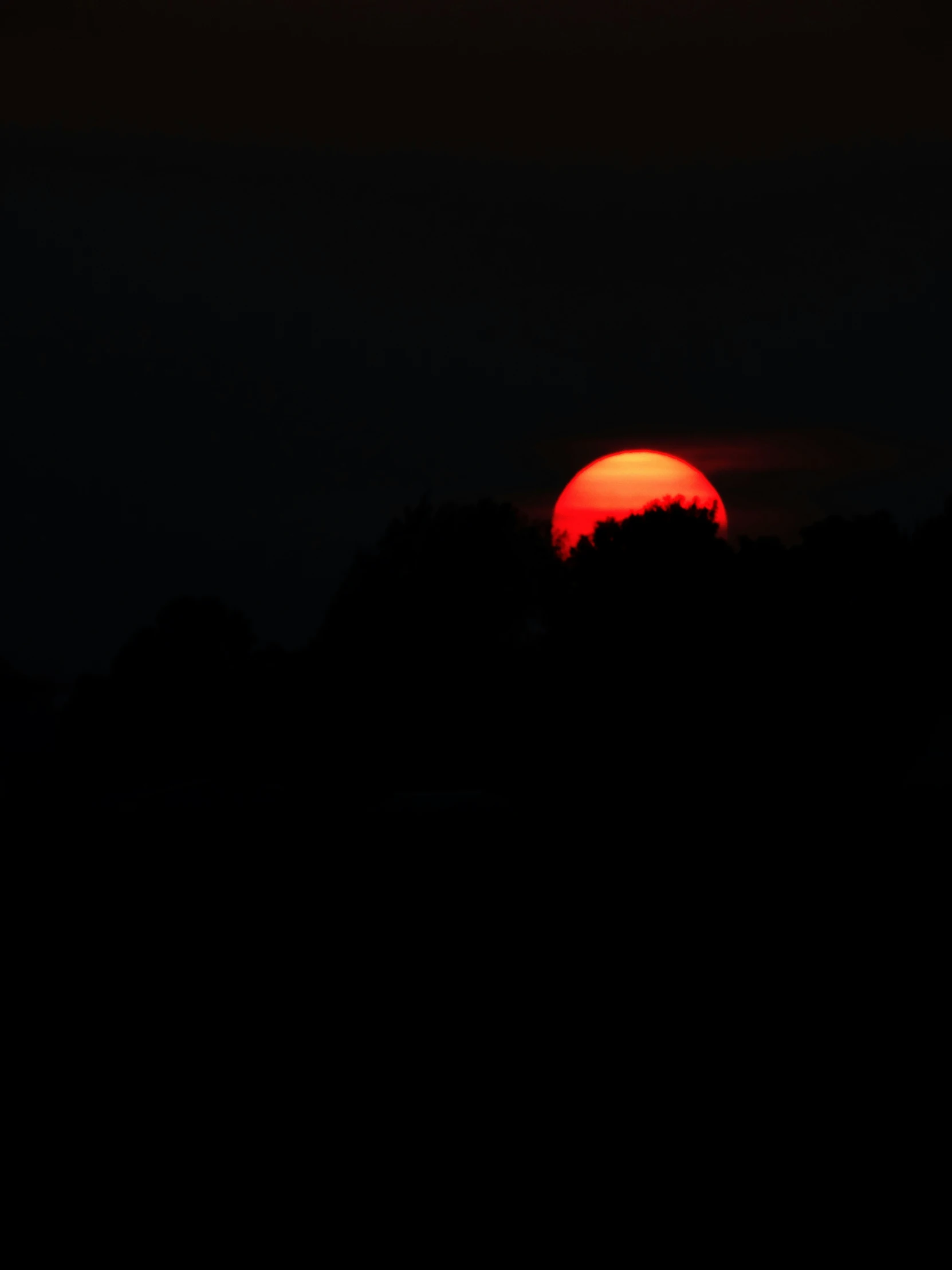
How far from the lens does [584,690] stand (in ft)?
99.0

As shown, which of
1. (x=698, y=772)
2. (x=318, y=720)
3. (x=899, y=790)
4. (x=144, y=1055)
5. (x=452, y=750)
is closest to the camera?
(x=144, y=1055)

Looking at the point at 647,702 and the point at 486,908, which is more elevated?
the point at 647,702

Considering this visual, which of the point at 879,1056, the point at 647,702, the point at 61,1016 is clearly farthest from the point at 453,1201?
the point at 647,702

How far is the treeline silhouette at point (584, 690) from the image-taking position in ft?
91.2

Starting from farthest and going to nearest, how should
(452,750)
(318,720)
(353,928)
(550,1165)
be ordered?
(318,720)
(452,750)
(353,928)
(550,1165)

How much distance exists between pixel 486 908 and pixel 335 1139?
8617 millimetres

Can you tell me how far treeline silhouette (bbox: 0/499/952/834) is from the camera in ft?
91.2

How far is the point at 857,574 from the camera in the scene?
1318 inches

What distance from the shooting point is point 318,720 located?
38.8m

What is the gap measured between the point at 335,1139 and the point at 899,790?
18278mm

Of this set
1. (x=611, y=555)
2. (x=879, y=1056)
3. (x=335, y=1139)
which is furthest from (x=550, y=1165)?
(x=611, y=555)

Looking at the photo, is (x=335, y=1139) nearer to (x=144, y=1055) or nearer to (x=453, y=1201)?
(x=453, y=1201)

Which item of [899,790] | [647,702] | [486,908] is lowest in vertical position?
[486,908]

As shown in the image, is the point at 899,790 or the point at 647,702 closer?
the point at 899,790
